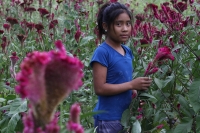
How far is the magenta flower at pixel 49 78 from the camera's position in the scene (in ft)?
1.78

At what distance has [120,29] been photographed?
2.27 meters

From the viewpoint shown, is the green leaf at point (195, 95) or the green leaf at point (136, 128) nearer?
the green leaf at point (136, 128)

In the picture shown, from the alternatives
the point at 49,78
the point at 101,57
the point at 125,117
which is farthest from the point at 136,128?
the point at 49,78

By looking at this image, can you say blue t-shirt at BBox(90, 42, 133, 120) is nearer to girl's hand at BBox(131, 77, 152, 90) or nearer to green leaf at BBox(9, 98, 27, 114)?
girl's hand at BBox(131, 77, 152, 90)

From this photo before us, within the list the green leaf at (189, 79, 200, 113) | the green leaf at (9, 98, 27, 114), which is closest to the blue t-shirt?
the green leaf at (189, 79, 200, 113)

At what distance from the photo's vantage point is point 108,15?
237cm

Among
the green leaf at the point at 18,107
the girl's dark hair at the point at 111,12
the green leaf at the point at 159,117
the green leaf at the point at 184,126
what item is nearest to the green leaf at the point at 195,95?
the green leaf at the point at 184,126

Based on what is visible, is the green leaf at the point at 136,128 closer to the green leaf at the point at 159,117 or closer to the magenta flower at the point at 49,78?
the green leaf at the point at 159,117

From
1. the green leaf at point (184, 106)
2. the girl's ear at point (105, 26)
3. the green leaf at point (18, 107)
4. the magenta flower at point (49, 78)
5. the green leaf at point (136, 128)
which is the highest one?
the magenta flower at point (49, 78)

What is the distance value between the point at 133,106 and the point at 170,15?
23.7 inches

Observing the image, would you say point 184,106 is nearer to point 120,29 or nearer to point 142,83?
point 142,83

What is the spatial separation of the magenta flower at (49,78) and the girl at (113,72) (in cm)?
160

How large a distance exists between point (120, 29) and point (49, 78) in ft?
5.64

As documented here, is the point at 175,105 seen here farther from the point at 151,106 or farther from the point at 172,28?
the point at 172,28
